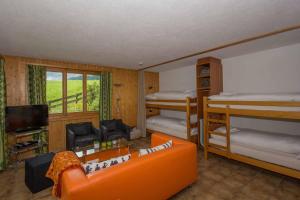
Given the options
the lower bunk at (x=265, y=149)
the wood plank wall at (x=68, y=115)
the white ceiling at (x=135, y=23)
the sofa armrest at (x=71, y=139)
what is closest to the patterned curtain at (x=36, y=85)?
the wood plank wall at (x=68, y=115)

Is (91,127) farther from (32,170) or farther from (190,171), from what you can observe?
(190,171)

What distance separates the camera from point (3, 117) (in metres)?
3.37

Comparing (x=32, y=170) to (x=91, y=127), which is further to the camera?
(x=91, y=127)

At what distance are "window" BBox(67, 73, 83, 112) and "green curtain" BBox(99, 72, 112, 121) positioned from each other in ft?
1.94

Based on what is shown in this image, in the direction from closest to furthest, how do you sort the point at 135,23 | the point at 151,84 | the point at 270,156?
the point at 135,23 → the point at 270,156 → the point at 151,84

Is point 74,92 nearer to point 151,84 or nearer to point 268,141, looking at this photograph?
point 151,84

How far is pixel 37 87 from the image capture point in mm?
3965

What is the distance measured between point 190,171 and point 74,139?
283 cm

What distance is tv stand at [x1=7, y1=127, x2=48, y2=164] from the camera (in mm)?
3391

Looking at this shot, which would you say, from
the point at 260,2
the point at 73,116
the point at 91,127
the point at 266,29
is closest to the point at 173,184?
the point at 260,2

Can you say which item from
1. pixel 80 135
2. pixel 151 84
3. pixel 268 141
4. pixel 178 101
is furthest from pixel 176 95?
pixel 80 135

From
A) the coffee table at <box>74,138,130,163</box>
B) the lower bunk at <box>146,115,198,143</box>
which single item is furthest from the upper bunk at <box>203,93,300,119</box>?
the coffee table at <box>74,138,130,163</box>

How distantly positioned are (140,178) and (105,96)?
3.68 m

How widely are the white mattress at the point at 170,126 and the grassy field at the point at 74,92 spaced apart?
6.39 ft
